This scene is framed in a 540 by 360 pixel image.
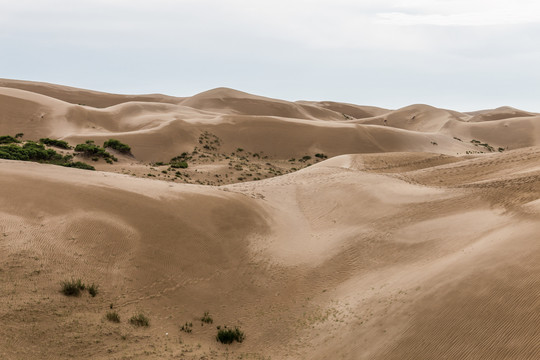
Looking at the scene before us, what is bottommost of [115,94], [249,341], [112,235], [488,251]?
[249,341]

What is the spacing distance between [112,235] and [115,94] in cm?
13021

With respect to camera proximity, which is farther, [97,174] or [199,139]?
[199,139]

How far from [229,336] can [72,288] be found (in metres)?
4.40

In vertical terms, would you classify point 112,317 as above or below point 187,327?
above

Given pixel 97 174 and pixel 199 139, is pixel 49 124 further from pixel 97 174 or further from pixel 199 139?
pixel 97 174

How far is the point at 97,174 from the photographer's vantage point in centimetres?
2050

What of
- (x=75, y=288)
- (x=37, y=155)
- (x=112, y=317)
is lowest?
(x=112, y=317)

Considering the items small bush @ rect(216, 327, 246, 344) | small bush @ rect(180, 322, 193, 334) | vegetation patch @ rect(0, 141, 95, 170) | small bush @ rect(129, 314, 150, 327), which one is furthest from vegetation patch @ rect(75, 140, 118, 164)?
small bush @ rect(216, 327, 246, 344)

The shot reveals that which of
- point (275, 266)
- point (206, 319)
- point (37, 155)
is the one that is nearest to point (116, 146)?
point (37, 155)

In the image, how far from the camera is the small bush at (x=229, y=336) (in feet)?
38.1

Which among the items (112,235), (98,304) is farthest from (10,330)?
(112,235)

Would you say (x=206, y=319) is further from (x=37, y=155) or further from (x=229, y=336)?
(x=37, y=155)

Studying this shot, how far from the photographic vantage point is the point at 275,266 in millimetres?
15844

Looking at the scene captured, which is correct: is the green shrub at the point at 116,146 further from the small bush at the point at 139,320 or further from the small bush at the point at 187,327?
the small bush at the point at 187,327
